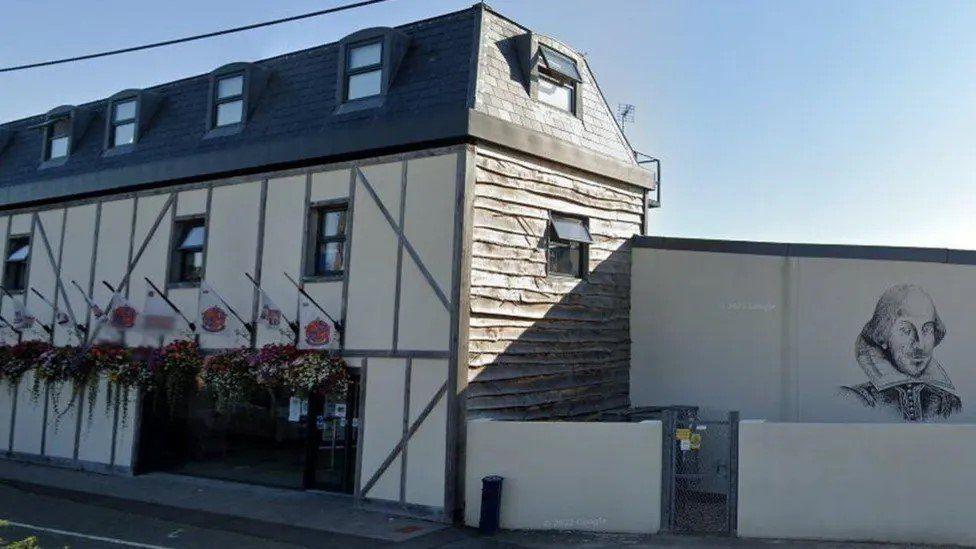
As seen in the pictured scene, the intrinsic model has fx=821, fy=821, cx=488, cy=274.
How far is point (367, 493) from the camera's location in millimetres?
12883

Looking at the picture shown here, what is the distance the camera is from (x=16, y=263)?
766 inches

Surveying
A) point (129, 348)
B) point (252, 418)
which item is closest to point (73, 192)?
point (129, 348)

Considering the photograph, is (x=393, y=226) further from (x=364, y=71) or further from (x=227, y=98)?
(x=227, y=98)

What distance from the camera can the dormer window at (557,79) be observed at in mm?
14898

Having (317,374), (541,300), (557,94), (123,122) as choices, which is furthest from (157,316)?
(557,94)

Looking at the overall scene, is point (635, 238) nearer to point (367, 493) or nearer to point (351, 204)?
point (351, 204)

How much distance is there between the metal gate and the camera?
37.2 ft

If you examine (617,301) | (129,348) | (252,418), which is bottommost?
(252,418)

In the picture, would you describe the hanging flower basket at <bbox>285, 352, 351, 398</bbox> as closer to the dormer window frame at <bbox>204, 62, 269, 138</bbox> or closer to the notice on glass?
the notice on glass

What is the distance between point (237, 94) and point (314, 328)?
5.60 m

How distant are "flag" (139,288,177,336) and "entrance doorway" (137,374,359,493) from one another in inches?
57.8

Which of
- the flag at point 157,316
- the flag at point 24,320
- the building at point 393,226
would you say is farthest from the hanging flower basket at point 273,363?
the flag at point 24,320

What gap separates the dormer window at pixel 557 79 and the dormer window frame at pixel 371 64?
2501 mm

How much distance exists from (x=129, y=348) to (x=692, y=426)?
11.1 meters
